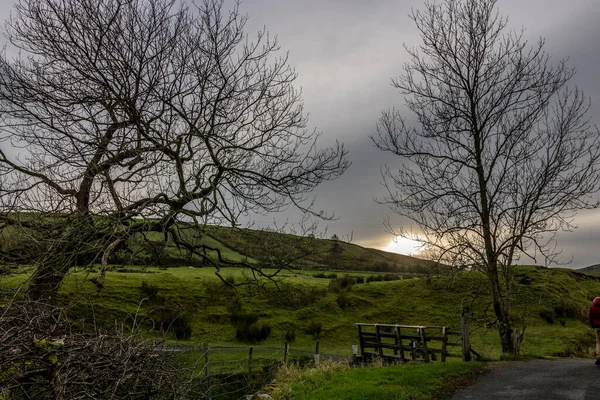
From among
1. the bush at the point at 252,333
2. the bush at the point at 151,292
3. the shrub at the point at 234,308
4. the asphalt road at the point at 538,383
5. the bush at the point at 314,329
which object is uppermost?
the bush at the point at 151,292

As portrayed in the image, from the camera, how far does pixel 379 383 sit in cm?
922

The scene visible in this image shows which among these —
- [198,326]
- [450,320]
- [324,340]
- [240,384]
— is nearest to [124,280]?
[198,326]

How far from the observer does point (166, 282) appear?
100ft

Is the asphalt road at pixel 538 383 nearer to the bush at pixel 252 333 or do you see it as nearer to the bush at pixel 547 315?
the bush at pixel 252 333

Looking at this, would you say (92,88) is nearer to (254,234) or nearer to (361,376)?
(254,234)

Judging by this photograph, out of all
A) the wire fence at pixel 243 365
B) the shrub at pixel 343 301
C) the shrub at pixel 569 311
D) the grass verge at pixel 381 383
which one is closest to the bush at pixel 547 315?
the shrub at pixel 569 311

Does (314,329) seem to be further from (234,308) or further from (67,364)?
(67,364)

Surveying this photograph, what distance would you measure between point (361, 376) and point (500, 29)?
12097 millimetres

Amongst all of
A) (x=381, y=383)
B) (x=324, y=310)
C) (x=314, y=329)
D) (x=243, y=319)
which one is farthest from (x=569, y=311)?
(x=381, y=383)

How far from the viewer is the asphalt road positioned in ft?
25.8

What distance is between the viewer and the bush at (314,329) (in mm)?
25797

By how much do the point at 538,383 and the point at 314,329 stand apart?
1834 centimetres

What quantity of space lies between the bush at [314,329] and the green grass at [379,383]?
14702mm

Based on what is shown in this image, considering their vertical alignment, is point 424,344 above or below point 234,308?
below
